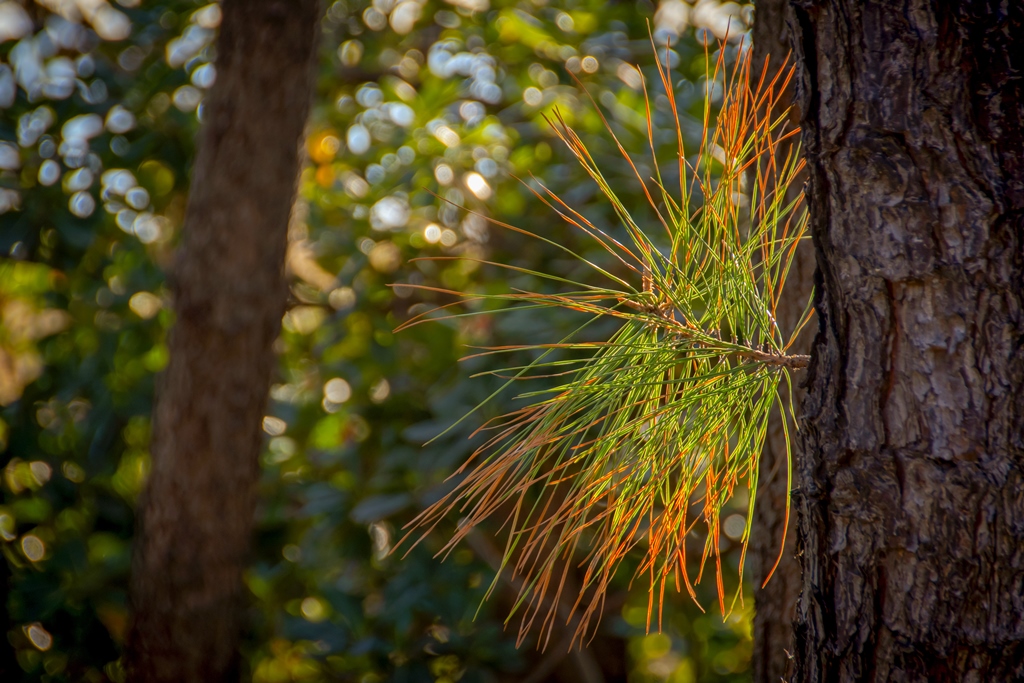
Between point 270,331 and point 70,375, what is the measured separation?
0.54 m

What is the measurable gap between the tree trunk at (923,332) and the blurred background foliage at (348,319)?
811 mm

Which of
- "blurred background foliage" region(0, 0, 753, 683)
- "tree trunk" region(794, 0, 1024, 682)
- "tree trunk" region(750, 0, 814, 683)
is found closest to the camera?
"tree trunk" region(794, 0, 1024, 682)

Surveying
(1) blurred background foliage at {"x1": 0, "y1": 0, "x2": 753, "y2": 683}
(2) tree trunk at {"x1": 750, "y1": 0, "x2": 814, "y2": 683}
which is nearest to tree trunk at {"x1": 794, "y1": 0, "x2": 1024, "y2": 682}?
(2) tree trunk at {"x1": 750, "y1": 0, "x2": 814, "y2": 683}

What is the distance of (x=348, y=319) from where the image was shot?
1.55 m

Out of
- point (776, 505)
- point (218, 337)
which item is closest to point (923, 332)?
point (776, 505)

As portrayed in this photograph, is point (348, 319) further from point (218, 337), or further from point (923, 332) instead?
point (923, 332)

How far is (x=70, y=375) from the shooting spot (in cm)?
160

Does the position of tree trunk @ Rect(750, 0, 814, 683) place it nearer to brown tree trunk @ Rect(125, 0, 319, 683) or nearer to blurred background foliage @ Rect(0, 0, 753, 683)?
blurred background foliage @ Rect(0, 0, 753, 683)

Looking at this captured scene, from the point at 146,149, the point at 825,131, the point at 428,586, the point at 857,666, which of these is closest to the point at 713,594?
the point at 428,586

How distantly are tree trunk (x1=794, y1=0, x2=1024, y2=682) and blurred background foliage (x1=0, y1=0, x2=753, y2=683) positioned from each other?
0.81 metres

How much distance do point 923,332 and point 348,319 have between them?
125cm

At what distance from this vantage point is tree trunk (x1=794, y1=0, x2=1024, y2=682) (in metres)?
0.43

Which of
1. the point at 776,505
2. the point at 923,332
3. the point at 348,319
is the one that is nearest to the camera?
the point at 923,332

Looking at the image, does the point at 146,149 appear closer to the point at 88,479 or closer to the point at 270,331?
the point at 270,331
